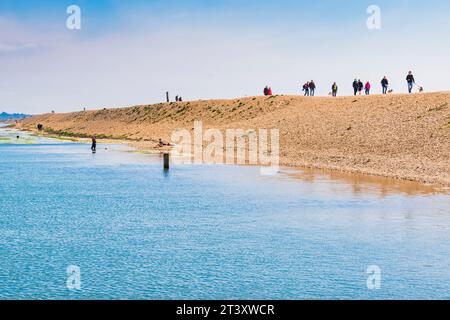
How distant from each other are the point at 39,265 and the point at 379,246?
39.8 ft

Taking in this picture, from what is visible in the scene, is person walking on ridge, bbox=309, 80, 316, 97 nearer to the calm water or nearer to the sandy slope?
the sandy slope

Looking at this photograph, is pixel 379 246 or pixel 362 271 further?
pixel 379 246

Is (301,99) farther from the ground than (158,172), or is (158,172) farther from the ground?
(301,99)

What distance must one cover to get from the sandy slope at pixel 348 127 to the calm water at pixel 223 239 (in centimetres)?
1089

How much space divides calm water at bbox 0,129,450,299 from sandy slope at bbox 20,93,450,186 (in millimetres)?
10891

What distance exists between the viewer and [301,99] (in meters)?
104

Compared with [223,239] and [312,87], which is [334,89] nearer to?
[312,87]

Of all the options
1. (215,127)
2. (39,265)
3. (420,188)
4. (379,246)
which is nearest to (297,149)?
(420,188)

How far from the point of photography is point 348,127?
234ft

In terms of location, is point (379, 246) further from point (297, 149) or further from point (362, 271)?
point (297, 149)

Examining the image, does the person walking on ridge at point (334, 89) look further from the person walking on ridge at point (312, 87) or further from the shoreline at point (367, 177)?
the shoreline at point (367, 177)

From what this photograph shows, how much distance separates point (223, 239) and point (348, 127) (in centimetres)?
4977
